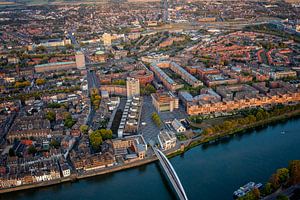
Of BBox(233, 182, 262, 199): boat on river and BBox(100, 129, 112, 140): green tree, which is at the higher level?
BBox(100, 129, 112, 140): green tree

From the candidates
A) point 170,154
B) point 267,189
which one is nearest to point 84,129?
point 170,154

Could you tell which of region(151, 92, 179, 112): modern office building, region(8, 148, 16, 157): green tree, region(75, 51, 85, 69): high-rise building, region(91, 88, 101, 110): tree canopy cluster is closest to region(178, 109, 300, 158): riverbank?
region(151, 92, 179, 112): modern office building

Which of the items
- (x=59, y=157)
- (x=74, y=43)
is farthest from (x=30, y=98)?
(x=74, y=43)

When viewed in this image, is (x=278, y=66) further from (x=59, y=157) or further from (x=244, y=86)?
(x=59, y=157)

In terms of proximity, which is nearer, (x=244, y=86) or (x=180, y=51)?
(x=244, y=86)

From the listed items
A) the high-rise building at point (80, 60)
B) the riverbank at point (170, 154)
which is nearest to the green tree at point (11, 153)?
the riverbank at point (170, 154)

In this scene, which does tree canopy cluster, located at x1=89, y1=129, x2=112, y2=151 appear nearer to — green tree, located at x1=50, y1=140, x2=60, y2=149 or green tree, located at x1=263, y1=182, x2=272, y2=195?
green tree, located at x1=50, y1=140, x2=60, y2=149

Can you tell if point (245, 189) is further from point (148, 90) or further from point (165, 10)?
point (165, 10)
